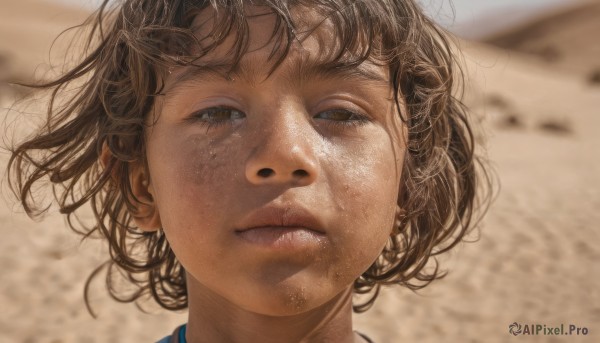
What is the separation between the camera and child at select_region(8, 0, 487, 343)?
6.35ft

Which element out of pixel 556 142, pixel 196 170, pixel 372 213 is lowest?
pixel 556 142

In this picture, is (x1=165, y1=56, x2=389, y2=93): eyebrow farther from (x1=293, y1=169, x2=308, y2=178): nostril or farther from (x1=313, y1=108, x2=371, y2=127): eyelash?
(x1=293, y1=169, x2=308, y2=178): nostril

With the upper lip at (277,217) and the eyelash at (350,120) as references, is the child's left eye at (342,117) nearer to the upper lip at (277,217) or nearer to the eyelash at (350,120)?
the eyelash at (350,120)

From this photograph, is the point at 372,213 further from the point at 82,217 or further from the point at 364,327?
the point at 82,217

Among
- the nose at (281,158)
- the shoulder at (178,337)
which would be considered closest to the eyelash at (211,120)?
the nose at (281,158)

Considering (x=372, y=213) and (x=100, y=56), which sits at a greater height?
(x=100, y=56)

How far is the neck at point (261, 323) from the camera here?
88.9 inches

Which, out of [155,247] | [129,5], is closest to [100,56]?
[129,5]

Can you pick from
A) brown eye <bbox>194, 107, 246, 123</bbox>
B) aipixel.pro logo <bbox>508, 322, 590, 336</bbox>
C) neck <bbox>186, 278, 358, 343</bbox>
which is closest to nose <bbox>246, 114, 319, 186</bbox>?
brown eye <bbox>194, 107, 246, 123</bbox>

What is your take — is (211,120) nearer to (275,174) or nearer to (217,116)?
(217,116)

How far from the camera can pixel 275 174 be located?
191 cm

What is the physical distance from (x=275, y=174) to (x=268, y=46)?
0.36 metres

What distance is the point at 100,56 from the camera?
8.30 feet

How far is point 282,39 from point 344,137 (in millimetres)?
311
